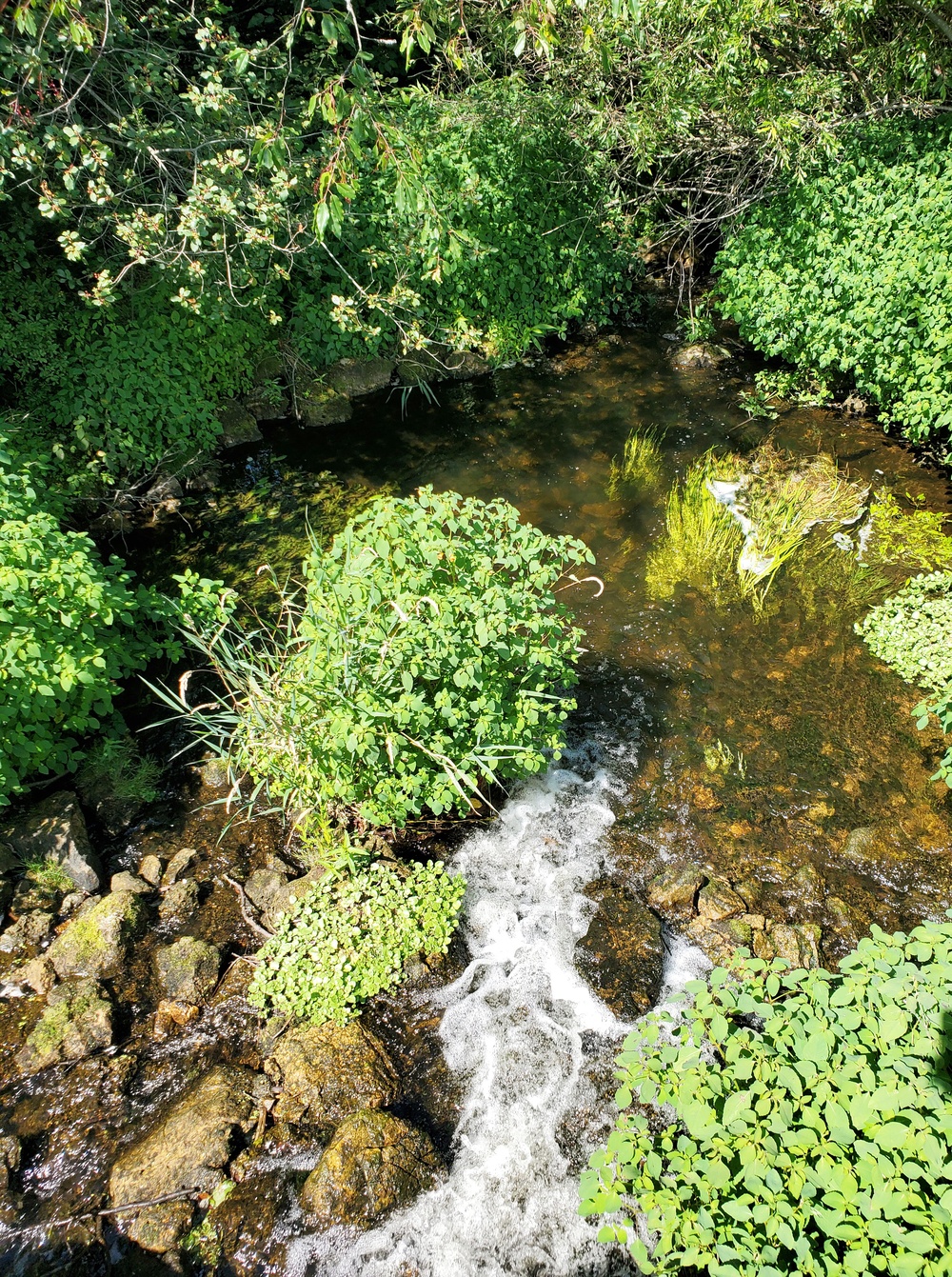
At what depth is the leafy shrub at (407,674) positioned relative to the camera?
3.86m

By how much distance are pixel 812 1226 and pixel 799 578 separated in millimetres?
5406

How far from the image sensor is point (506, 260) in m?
9.88

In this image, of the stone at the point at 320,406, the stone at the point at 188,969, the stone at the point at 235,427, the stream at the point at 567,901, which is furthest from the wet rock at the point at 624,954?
the stone at the point at 320,406

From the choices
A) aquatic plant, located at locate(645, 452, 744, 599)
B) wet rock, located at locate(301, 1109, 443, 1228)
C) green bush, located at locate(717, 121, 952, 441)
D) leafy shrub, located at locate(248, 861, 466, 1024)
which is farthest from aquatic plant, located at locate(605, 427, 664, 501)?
wet rock, located at locate(301, 1109, 443, 1228)

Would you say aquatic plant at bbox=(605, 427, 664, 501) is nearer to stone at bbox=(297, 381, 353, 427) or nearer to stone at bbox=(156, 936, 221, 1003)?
stone at bbox=(297, 381, 353, 427)

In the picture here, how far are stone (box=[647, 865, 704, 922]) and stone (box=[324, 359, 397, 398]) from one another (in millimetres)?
7471

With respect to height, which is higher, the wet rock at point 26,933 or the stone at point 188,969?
the stone at point 188,969

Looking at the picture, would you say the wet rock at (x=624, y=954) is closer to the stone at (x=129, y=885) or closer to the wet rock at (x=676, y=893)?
the wet rock at (x=676, y=893)

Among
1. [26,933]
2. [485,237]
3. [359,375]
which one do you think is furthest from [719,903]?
[485,237]

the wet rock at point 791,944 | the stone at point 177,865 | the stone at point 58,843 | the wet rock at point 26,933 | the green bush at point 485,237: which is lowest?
the wet rock at point 26,933

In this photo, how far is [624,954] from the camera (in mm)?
4082

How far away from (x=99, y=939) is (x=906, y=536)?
7.57m

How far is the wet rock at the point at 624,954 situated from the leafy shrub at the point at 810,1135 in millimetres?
962

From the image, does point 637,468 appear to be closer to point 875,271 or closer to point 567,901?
point 875,271
